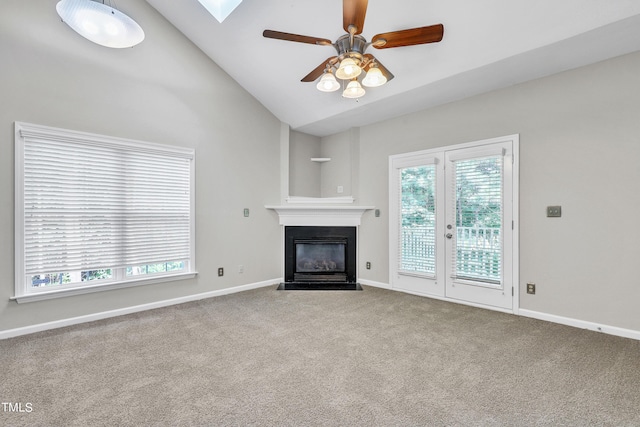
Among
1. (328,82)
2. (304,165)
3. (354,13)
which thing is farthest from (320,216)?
(354,13)

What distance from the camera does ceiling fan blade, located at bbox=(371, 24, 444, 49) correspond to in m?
2.27

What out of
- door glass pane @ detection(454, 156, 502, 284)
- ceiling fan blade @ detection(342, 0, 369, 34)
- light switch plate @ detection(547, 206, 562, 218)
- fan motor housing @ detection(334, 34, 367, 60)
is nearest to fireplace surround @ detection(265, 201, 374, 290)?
door glass pane @ detection(454, 156, 502, 284)

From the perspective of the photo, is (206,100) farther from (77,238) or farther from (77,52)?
(77,238)

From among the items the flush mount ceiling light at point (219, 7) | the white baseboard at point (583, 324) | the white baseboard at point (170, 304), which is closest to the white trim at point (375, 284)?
the white baseboard at point (170, 304)

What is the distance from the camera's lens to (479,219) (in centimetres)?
378

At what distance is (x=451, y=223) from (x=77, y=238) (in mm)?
4462

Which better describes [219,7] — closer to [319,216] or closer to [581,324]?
[319,216]

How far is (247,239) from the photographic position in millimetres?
4719

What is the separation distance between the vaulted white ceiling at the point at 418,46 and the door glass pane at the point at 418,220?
998 mm

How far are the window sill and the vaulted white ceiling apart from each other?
2.96 metres

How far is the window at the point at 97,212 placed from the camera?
299cm

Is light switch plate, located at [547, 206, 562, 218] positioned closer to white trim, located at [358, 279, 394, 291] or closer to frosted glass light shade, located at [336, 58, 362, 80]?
white trim, located at [358, 279, 394, 291]

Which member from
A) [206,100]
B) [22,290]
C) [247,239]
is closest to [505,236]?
[247,239]

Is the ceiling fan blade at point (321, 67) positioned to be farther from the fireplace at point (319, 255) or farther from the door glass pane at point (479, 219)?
the fireplace at point (319, 255)
